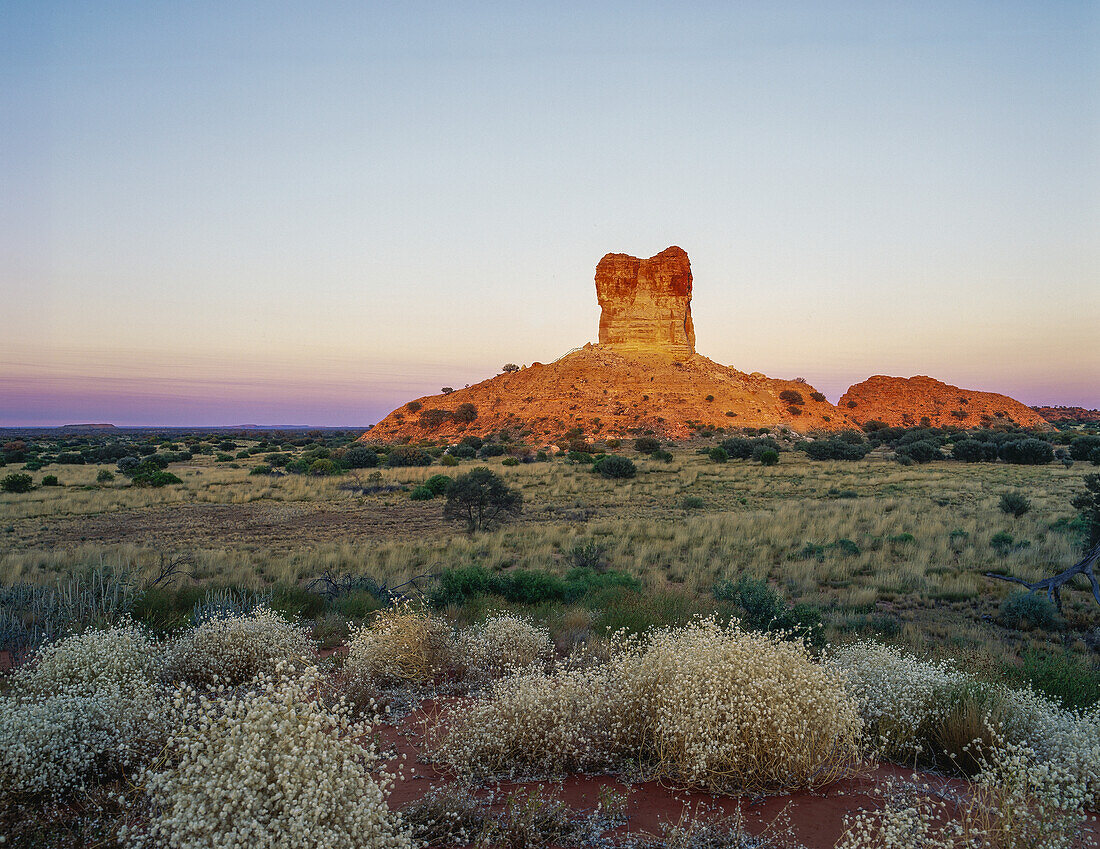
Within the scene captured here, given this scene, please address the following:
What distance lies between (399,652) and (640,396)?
57.4 meters

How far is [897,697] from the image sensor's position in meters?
5.03

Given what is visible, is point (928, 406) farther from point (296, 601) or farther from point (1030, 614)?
point (296, 601)

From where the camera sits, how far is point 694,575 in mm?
12031

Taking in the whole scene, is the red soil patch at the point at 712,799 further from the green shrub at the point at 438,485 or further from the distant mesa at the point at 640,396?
the distant mesa at the point at 640,396

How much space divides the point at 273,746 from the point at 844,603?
9.71m

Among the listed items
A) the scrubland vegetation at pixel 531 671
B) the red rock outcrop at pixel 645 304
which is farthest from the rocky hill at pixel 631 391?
the scrubland vegetation at pixel 531 671

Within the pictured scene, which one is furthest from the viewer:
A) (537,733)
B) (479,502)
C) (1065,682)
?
(479,502)

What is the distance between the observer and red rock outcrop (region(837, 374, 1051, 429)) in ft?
266

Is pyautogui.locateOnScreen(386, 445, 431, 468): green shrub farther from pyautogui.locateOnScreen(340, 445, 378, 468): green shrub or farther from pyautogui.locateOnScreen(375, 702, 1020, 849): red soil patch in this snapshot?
pyautogui.locateOnScreen(375, 702, 1020, 849): red soil patch

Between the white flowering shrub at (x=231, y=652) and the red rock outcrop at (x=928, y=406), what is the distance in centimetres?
8525

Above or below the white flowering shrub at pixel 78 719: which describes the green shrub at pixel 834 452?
below

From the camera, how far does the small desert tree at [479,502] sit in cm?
1866

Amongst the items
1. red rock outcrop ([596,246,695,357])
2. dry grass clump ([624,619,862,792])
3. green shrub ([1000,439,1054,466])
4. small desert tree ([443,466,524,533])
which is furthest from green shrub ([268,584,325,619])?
red rock outcrop ([596,246,695,357])

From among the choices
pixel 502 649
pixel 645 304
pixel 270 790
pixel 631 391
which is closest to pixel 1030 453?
pixel 631 391
